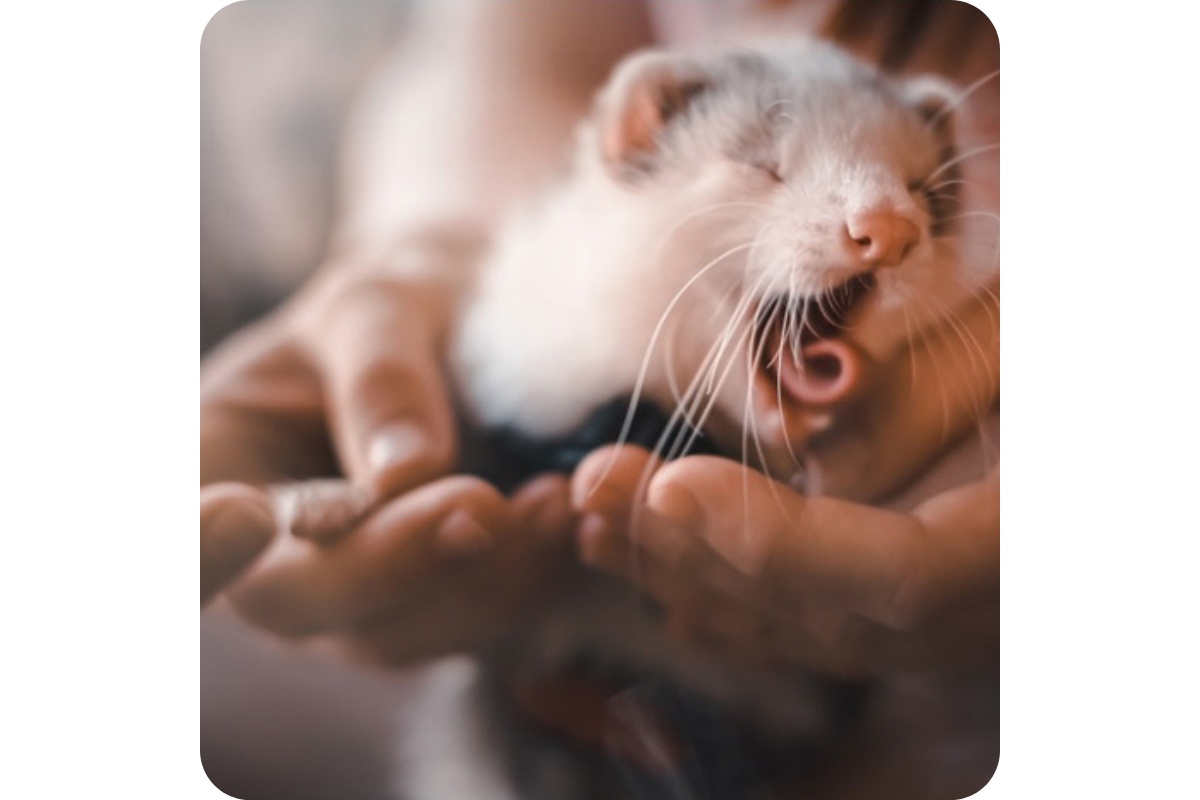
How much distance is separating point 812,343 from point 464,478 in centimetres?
32

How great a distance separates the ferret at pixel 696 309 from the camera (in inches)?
38.2

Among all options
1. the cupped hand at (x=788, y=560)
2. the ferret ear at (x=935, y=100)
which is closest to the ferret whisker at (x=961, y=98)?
the ferret ear at (x=935, y=100)

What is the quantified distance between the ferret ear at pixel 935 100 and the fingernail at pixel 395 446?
20.9 inches

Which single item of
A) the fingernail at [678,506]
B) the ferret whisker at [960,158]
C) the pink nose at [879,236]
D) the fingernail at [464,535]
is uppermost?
the ferret whisker at [960,158]

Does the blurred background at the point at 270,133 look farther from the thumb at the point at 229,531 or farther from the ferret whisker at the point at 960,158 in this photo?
the ferret whisker at the point at 960,158

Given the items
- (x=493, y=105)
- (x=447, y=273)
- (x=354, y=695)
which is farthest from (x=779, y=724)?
(x=493, y=105)

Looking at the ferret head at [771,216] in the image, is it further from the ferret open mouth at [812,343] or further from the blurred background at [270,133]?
the blurred background at [270,133]

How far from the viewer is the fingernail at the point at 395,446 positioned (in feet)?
3.21

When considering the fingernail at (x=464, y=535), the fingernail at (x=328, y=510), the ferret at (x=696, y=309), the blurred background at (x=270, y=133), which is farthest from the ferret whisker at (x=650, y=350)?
the blurred background at (x=270, y=133)

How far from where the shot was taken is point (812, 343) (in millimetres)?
985

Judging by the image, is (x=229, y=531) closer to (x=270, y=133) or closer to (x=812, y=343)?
(x=270, y=133)

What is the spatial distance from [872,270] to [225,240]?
1.91 ft

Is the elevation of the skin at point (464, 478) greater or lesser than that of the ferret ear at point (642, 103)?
lesser

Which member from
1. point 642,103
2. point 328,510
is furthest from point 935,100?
point 328,510
